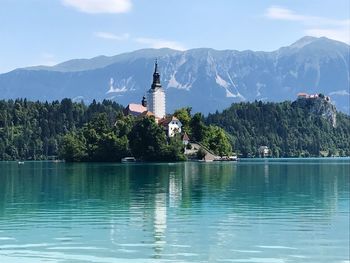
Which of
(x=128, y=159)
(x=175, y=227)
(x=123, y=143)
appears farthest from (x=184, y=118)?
(x=175, y=227)

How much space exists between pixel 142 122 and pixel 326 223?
375 feet

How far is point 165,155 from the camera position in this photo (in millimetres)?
142125

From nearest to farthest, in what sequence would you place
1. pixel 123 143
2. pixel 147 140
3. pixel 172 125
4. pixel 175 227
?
pixel 175 227
pixel 147 140
pixel 123 143
pixel 172 125

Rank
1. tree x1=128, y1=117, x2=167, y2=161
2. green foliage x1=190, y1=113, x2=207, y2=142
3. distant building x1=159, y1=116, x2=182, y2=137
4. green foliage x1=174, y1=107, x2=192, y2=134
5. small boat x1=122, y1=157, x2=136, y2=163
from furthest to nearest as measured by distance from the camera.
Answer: green foliage x1=174, y1=107, x2=192, y2=134 → distant building x1=159, y1=116, x2=182, y2=137 → green foliage x1=190, y1=113, x2=207, y2=142 → small boat x1=122, y1=157, x2=136, y2=163 → tree x1=128, y1=117, x2=167, y2=161

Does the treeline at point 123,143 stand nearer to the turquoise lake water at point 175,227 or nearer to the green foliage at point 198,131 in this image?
the green foliage at point 198,131

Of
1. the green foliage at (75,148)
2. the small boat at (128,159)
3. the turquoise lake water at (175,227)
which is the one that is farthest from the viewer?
the green foliage at (75,148)

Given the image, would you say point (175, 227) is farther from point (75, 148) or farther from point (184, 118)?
point (184, 118)

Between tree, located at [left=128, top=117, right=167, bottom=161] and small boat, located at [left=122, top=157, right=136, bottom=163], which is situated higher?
tree, located at [left=128, top=117, right=167, bottom=161]

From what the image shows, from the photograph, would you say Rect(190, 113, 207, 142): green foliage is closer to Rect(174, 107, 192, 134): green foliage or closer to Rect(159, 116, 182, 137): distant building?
Rect(174, 107, 192, 134): green foliage

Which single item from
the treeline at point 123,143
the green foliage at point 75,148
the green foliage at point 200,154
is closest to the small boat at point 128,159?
the treeline at point 123,143

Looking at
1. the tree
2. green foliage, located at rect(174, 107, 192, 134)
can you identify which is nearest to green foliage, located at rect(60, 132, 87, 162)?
the tree

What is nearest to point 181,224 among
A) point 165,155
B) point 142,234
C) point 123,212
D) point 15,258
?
point 142,234

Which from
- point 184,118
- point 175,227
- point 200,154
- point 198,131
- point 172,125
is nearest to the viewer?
point 175,227

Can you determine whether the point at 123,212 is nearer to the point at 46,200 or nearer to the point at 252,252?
the point at 46,200
